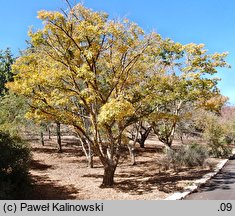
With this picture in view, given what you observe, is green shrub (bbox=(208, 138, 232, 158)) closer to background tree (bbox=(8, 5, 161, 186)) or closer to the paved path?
the paved path

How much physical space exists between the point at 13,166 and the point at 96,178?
5.71m

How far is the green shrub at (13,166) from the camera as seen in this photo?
971 centimetres

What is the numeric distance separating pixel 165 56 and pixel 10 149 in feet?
32.1

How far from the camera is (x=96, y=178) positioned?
15.1 meters

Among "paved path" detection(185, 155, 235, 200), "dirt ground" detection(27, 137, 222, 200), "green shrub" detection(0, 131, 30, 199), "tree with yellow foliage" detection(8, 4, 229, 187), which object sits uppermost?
"tree with yellow foliage" detection(8, 4, 229, 187)

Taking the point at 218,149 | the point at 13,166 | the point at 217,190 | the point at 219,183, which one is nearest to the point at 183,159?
the point at 219,183

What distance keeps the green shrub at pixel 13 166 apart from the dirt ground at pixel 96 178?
0.81 m

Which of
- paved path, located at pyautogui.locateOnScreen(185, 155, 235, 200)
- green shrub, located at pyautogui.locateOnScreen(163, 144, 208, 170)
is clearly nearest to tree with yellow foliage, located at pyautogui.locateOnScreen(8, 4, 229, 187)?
paved path, located at pyautogui.locateOnScreen(185, 155, 235, 200)

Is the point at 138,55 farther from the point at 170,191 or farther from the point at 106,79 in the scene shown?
the point at 170,191

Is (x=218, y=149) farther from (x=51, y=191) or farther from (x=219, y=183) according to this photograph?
(x=51, y=191)

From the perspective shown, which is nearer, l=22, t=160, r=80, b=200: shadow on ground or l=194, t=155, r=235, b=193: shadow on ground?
l=22, t=160, r=80, b=200: shadow on ground

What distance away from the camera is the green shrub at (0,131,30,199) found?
31.9ft

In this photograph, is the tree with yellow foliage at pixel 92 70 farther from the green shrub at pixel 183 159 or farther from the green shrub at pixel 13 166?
the green shrub at pixel 183 159

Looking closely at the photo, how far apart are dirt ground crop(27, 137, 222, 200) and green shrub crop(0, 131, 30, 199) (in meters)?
0.81
